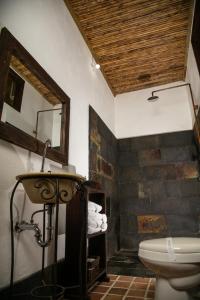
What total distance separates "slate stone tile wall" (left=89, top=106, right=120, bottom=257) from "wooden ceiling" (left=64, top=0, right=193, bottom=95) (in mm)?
909

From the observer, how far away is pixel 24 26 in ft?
4.59

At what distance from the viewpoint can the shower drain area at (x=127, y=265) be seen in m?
2.04

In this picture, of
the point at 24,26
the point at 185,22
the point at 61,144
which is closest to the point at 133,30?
the point at 185,22

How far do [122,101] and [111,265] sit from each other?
2.59 m

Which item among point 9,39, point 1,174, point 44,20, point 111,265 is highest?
point 44,20

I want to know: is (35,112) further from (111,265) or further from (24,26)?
(111,265)

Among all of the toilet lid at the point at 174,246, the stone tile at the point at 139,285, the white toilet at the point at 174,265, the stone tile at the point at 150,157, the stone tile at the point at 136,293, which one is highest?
the stone tile at the point at 150,157

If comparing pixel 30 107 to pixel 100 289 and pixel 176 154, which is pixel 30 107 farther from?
pixel 176 154

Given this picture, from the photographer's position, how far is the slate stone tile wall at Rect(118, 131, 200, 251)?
2938mm

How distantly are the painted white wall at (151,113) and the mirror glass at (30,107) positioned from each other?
1.96 metres

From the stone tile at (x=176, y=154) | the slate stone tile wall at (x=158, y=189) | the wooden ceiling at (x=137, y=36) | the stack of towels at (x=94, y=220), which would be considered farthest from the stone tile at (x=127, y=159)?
the stack of towels at (x=94, y=220)

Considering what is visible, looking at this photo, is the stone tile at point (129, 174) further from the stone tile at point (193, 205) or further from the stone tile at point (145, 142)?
the stone tile at point (193, 205)

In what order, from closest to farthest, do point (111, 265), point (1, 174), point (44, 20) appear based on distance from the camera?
point (1, 174)
point (44, 20)
point (111, 265)

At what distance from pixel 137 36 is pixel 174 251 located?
7.94 ft
